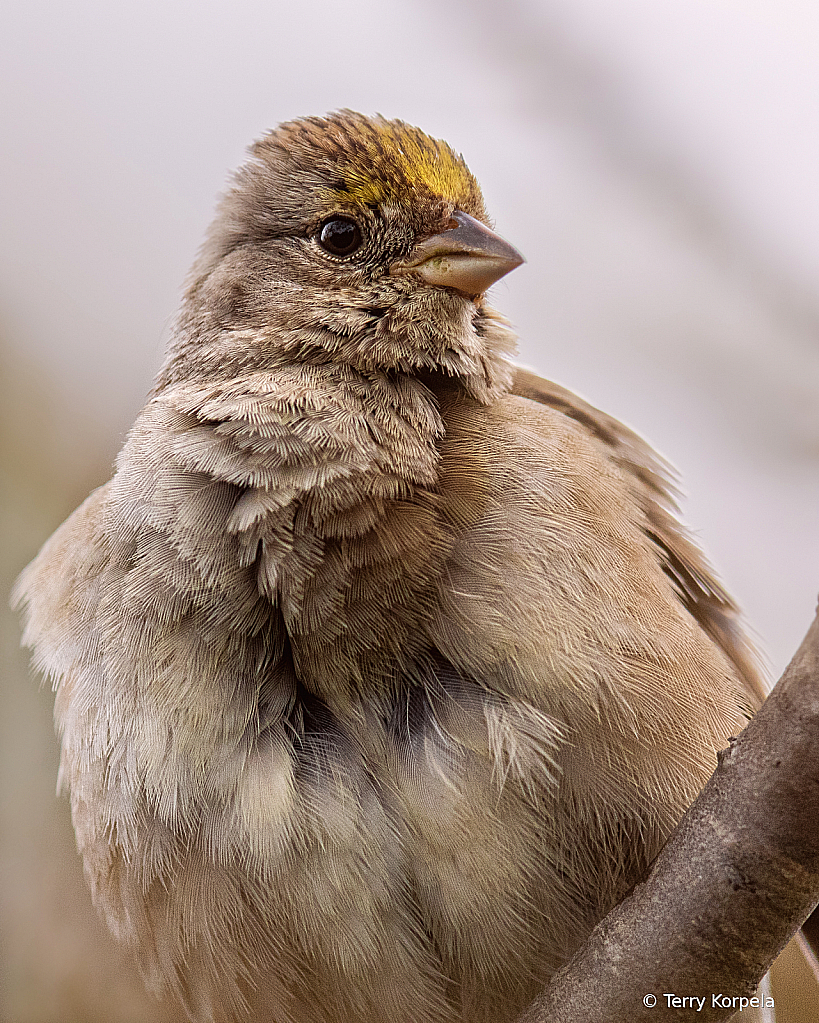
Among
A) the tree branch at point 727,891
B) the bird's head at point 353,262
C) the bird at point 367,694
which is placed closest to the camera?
the tree branch at point 727,891

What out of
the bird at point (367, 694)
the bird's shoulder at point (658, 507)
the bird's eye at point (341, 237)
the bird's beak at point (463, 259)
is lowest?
the bird at point (367, 694)

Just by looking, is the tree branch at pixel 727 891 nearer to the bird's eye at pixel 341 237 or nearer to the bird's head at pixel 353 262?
the bird's head at pixel 353 262

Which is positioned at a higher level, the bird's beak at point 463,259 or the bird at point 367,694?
the bird's beak at point 463,259

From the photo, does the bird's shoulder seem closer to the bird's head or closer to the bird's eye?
the bird's head

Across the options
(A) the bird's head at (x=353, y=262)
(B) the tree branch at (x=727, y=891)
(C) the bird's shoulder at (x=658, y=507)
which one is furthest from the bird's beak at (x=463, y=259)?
(B) the tree branch at (x=727, y=891)

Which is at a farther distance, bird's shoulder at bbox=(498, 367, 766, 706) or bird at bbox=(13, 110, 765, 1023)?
bird's shoulder at bbox=(498, 367, 766, 706)

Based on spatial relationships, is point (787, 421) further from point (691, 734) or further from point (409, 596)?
point (409, 596)

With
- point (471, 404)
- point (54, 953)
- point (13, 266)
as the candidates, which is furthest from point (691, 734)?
point (54, 953)

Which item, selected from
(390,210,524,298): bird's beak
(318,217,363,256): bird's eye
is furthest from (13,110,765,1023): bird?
(318,217,363,256): bird's eye

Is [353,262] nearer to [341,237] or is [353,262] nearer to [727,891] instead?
[341,237]
